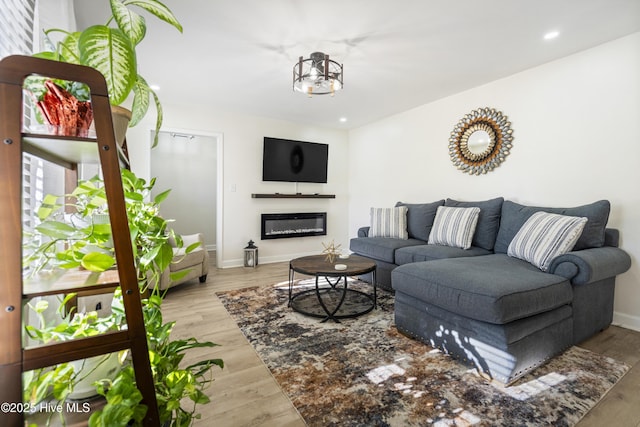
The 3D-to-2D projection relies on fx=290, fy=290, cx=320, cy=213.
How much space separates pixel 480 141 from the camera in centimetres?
338

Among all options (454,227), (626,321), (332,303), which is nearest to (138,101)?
(332,303)

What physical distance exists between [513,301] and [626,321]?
172 cm

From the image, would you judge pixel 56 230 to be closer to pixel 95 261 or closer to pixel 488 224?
pixel 95 261

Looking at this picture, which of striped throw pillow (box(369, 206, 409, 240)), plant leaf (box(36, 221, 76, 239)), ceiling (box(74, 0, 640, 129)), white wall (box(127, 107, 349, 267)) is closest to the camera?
plant leaf (box(36, 221, 76, 239))

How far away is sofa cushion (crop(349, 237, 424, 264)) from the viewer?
322 cm

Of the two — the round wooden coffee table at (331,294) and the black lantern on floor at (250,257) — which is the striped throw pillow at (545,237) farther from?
the black lantern on floor at (250,257)

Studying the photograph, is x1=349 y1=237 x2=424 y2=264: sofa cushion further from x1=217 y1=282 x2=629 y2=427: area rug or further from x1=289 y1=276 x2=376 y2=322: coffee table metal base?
x1=217 y1=282 x2=629 y2=427: area rug

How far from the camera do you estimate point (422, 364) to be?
184 centimetres

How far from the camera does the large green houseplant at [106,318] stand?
621 millimetres

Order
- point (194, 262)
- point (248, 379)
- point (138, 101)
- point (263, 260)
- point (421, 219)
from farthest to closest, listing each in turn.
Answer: point (263, 260) < point (421, 219) < point (194, 262) < point (248, 379) < point (138, 101)

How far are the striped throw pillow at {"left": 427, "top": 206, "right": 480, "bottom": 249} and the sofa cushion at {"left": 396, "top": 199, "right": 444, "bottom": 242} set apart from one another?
168 mm

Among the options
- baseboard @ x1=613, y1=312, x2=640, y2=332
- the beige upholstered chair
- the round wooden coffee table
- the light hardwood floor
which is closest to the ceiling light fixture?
the round wooden coffee table

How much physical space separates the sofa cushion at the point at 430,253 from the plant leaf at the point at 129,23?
275cm

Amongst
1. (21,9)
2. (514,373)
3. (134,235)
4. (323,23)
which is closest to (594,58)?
(323,23)
